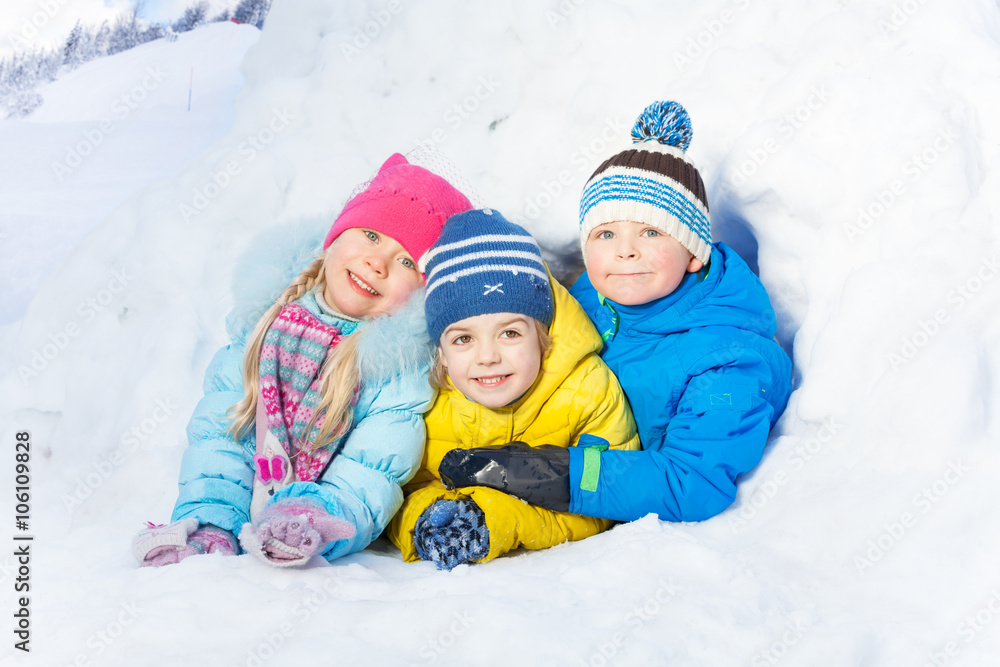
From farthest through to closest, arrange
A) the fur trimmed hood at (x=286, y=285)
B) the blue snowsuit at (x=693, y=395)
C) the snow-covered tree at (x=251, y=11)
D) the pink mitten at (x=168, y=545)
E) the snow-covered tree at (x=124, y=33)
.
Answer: the snow-covered tree at (x=251, y=11)
the snow-covered tree at (x=124, y=33)
the fur trimmed hood at (x=286, y=285)
the blue snowsuit at (x=693, y=395)
the pink mitten at (x=168, y=545)

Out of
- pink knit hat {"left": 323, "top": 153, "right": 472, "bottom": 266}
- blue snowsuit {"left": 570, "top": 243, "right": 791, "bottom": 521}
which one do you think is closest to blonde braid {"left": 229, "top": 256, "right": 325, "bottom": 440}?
pink knit hat {"left": 323, "top": 153, "right": 472, "bottom": 266}

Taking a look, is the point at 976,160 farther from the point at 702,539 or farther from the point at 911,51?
the point at 702,539

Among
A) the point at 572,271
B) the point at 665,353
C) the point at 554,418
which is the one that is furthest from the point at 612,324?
the point at 572,271

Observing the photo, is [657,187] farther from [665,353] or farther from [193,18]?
[193,18]

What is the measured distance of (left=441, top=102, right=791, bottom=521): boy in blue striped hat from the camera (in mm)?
1725

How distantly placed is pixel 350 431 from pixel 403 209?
61 centimetres

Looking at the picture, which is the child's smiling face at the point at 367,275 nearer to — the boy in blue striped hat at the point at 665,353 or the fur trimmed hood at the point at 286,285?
the fur trimmed hood at the point at 286,285

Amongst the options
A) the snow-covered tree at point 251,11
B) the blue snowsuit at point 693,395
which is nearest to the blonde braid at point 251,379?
the blue snowsuit at point 693,395

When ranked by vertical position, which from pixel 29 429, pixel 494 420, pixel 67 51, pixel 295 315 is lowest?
pixel 29 429

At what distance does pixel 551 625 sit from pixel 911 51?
1.77 m

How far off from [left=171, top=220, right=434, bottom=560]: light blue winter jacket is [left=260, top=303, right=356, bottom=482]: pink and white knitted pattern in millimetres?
51

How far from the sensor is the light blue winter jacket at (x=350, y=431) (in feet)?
5.80

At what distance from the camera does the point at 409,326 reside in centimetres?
186

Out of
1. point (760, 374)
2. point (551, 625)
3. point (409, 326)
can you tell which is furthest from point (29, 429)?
point (760, 374)
